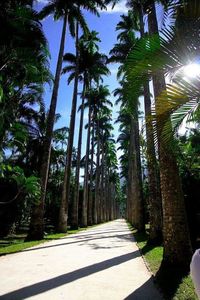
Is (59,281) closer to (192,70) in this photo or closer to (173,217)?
(173,217)

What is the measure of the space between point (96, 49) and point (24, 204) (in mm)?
20279

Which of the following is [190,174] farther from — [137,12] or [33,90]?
[33,90]

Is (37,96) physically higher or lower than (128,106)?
higher

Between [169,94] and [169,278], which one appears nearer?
[169,94]

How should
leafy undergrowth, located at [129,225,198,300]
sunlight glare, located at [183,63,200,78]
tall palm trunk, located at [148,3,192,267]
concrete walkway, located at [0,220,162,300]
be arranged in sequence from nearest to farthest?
Result: sunlight glare, located at [183,63,200,78] → leafy undergrowth, located at [129,225,198,300] → concrete walkway, located at [0,220,162,300] → tall palm trunk, located at [148,3,192,267]

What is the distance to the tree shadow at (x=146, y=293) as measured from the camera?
17.9ft

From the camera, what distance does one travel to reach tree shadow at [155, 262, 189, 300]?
5695mm

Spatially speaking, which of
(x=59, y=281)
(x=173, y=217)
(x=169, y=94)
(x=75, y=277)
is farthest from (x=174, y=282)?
(x=169, y=94)

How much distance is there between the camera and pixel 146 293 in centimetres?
573

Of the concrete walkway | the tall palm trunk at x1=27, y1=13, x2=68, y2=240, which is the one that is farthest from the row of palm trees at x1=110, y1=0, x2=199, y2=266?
the tall palm trunk at x1=27, y1=13, x2=68, y2=240

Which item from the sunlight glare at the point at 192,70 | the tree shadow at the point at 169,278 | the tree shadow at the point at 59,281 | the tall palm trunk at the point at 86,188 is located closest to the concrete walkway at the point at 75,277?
the tree shadow at the point at 59,281

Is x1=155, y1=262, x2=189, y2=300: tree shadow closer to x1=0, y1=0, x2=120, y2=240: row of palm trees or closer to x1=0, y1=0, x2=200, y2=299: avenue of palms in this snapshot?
x1=0, y1=0, x2=200, y2=299: avenue of palms

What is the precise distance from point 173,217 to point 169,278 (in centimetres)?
180

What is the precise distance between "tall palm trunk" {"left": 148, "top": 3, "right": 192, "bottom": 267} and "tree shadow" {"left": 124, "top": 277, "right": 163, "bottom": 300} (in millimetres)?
1572
